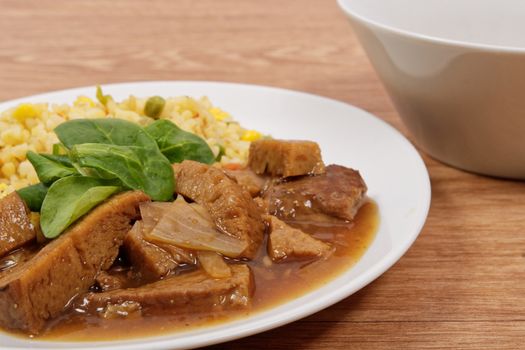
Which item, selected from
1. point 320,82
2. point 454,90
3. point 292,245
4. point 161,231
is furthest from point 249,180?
point 320,82

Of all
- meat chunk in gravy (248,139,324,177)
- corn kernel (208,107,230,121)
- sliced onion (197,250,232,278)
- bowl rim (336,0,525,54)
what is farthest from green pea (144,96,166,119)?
sliced onion (197,250,232,278)

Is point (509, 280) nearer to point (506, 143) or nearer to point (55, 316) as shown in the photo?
point (506, 143)

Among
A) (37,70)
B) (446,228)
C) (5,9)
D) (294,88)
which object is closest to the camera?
(446,228)

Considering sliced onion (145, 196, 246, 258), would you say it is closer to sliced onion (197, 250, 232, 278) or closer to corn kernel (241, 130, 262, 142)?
sliced onion (197, 250, 232, 278)

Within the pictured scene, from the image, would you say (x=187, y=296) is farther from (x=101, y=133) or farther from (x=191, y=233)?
(x=101, y=133)

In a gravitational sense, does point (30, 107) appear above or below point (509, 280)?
above

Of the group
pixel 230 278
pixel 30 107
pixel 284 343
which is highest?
pixel 30 107

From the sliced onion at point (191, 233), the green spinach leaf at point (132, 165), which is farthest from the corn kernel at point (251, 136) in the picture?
the sliced onion at point (191, 233)

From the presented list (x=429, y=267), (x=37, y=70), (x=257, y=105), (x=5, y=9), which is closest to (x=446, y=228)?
(x=429, y=267)
